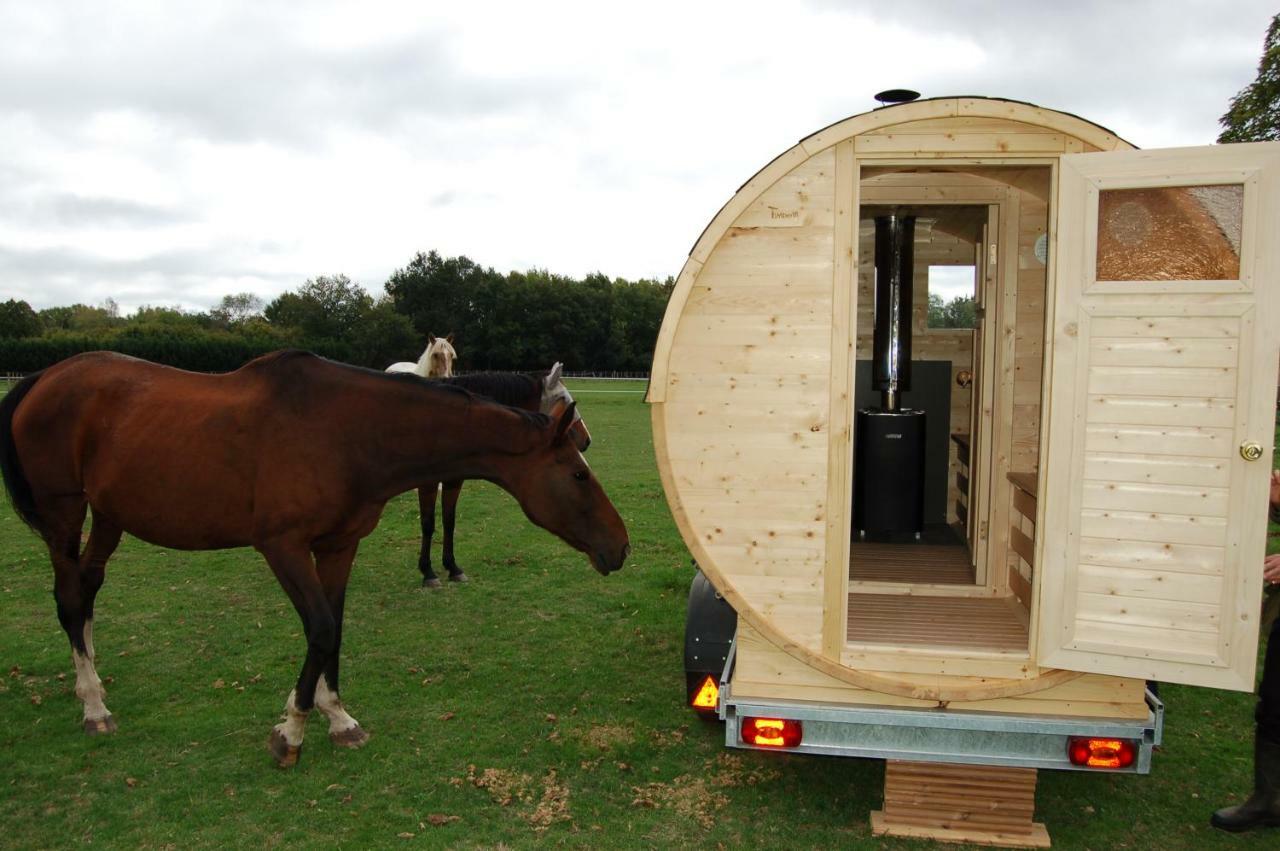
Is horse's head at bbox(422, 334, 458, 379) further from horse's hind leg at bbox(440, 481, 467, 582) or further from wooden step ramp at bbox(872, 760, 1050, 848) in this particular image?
wooden step ramp at bbox(872, 760, 1050, 848)

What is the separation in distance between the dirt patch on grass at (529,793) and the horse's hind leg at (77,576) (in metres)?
2.49

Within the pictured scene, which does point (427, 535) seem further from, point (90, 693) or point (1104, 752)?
point (1104, 752)

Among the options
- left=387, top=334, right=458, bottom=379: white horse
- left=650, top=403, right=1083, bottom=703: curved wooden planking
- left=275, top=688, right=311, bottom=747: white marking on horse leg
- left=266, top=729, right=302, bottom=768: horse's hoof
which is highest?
left=387, top=334, right=458, bottom=379: white horse

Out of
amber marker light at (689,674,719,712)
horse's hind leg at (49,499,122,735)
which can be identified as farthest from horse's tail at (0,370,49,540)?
amber marker light at (689,674,719,712)

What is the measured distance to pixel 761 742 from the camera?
3605 mm

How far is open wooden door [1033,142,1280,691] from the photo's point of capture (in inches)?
123

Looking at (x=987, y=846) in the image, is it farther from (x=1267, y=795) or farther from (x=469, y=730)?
(x=469, y=730)

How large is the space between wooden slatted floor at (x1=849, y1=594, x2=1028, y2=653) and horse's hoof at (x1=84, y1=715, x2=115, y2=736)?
172 inches

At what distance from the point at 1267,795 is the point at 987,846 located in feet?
4.50

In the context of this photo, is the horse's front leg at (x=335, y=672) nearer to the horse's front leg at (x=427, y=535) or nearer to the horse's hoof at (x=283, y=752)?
the horse's hoof at (x=283, y=752)

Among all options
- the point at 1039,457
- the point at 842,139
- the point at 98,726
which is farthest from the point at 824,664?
the point at 98,726

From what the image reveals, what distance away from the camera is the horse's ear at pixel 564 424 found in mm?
4312

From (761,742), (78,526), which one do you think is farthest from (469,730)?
(78,526)

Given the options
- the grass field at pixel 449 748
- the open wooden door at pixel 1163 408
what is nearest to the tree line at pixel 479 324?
the grass field at pixel 449 748
